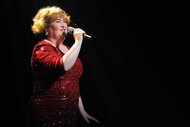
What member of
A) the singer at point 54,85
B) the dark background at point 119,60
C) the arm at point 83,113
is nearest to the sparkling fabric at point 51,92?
the singer at point 54,85

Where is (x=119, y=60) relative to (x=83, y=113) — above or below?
above

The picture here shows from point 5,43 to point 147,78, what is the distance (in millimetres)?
1233

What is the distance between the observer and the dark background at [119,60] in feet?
9.45

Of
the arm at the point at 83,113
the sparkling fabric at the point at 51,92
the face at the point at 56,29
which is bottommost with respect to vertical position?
the arm at the point at 83,113

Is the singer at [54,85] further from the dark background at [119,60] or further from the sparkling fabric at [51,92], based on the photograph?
the dark background at [119,60]

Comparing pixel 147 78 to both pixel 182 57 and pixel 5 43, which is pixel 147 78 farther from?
pixel 5 43

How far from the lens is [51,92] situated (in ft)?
8.58

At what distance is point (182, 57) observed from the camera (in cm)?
334

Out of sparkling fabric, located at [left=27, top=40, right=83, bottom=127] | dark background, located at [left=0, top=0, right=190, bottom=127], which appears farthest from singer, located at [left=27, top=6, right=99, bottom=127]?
dark background, located at [left=0, top=0, right=190, bottom=127]

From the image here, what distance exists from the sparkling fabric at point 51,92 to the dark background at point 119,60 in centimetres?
23

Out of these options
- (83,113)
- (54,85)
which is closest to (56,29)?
(54,85)

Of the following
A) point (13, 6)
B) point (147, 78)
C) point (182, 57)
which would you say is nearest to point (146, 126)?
point (147, 78)

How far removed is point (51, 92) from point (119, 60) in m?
0.83

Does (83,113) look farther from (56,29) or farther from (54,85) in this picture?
(56,29)
